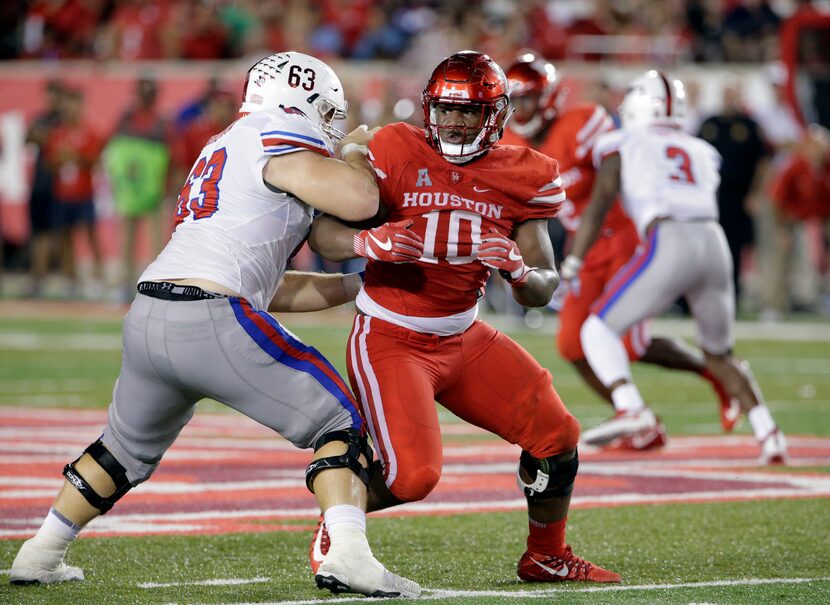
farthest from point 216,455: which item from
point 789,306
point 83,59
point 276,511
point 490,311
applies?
point 83,59

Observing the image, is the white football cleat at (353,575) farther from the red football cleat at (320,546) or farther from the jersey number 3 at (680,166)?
the jersey number 3 at (680,166)

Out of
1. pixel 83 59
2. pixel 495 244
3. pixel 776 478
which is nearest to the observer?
pixel 495 244

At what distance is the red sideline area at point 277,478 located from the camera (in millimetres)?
5574

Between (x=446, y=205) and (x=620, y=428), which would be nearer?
(x=446, y=205)

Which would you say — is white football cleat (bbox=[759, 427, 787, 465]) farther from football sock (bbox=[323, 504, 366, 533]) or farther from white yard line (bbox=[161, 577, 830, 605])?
football sock (bbox=[323, 504, 366, 533])

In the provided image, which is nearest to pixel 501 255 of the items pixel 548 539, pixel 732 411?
pixel 548 539

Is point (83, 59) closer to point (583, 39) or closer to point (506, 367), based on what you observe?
point (583, 39)

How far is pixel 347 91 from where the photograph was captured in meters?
15.8

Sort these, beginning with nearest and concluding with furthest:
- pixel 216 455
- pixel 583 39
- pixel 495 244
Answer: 1. pixel 495 244
2. pixel 216 455
3. pixel 583 39

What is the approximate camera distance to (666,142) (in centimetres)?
741

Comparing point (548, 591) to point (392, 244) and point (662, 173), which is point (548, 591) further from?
point (662, 173)

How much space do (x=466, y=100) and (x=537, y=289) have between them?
581mm

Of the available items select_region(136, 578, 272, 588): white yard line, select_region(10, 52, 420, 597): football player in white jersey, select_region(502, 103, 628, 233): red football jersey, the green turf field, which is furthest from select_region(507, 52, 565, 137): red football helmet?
select_region(136, 578, 272, 588): white yard line

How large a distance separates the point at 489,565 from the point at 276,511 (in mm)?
1216
